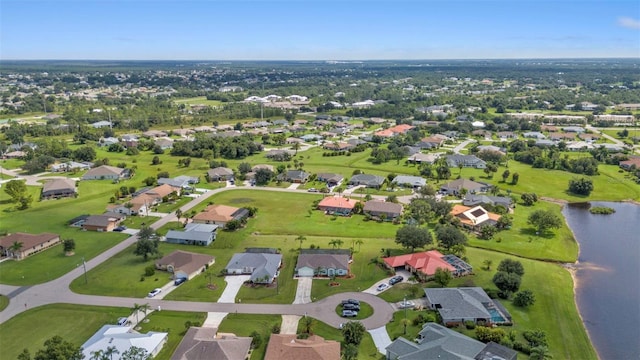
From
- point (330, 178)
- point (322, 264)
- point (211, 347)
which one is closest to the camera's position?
point (211, 347)

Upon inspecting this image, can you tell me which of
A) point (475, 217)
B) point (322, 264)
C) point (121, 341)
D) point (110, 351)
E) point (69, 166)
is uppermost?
point (110, 351)

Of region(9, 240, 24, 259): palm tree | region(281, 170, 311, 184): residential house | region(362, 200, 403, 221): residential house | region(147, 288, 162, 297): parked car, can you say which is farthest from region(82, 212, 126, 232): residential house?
region(362, 200, 403, 221): residential house

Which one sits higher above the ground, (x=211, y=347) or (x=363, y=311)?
(x=211, y=347)

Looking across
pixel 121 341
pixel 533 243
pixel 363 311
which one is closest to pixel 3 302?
pixel 121 341

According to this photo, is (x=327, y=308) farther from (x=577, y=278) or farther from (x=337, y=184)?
(x=337, y=184)

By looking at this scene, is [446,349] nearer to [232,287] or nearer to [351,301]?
[351,301]

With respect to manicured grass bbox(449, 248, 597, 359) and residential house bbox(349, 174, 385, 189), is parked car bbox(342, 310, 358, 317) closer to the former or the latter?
manicured grass bbox(449, 248, 597, 359)

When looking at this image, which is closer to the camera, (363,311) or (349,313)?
(349,313)
